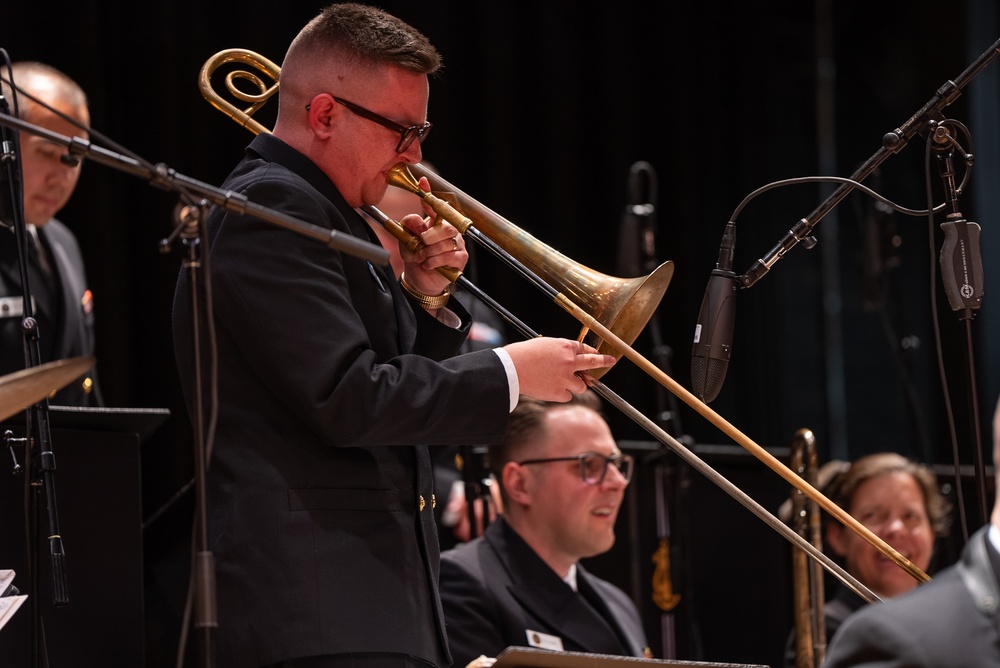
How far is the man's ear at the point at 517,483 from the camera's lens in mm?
3822

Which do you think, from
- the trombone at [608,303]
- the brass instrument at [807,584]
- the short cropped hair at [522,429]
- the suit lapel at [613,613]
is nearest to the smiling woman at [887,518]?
the brass instrument at [807,584]

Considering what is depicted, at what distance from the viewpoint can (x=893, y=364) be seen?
682 cm

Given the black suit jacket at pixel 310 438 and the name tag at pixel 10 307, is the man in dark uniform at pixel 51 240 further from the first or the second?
the black suit jacket at pixel 310 438

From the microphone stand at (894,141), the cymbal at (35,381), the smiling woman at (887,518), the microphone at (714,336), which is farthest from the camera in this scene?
the smiling woman at (887,518)

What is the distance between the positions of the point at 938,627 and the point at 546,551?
2.27 meters

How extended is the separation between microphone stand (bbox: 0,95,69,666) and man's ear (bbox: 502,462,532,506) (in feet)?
4.86

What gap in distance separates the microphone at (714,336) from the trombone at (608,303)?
0.04 metres

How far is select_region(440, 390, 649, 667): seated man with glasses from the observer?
3.47 metres

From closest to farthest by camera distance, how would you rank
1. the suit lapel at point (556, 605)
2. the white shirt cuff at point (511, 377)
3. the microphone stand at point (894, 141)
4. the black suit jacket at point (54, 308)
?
the white shirt cuff at point (511, 377), the microphone stand at point (894, 141), the black suit jacket at point (54, 308), the suit lapel at point (556, 605)

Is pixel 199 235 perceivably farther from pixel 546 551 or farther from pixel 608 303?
pixel 546 551

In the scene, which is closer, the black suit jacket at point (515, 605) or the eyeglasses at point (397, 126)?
the eyeglasses at point (397, 126)

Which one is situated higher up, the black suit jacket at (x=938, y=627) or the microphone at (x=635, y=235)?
the microphone at (x=635, y=235)

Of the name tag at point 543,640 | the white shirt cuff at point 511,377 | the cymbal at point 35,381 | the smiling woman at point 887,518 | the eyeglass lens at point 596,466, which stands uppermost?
the cymbal at point 35,381

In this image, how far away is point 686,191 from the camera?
607 cm
